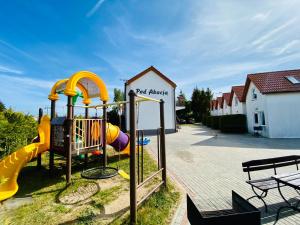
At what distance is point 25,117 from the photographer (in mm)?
10594

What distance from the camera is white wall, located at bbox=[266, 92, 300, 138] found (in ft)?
55.5

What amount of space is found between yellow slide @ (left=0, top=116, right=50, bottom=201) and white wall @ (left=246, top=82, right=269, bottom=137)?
697 inches

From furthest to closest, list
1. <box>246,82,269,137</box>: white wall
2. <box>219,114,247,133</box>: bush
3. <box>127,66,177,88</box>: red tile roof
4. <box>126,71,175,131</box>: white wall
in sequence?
1. <box>127,66,177,88</box>: red tile roof
2. <box>126,71,175,131</box>: white wall
3. <box>219,114,247,133</box>: bush
4. <box>246,82,269,137</box>: white wall

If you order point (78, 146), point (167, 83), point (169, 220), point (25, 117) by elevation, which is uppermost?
point (167, 83)

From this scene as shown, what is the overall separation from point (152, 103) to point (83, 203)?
18.3m

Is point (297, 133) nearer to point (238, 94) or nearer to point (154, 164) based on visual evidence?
point (238, 94)

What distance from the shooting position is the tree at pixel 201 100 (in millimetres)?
44875

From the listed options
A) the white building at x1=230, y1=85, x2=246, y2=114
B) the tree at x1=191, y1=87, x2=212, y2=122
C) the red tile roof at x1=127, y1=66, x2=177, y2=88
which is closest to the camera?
the red tile roof at x1=127, y1=66, x2=177, y2=88

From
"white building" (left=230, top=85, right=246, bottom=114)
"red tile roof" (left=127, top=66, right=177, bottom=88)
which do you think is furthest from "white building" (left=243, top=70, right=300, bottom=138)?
"red tile roof" (left=127, top=66, right=177, bottom=88)

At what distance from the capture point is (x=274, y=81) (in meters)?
18.8

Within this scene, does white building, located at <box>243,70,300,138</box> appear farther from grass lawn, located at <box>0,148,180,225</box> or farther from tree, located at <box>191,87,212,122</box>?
tree, located at <box>191,87,212,122</box>

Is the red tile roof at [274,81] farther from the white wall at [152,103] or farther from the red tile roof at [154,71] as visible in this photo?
the white wall at [152,103]

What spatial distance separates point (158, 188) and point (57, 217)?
7.92 ft

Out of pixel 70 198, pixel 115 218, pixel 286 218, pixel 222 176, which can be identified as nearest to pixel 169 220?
pixel 115 218
